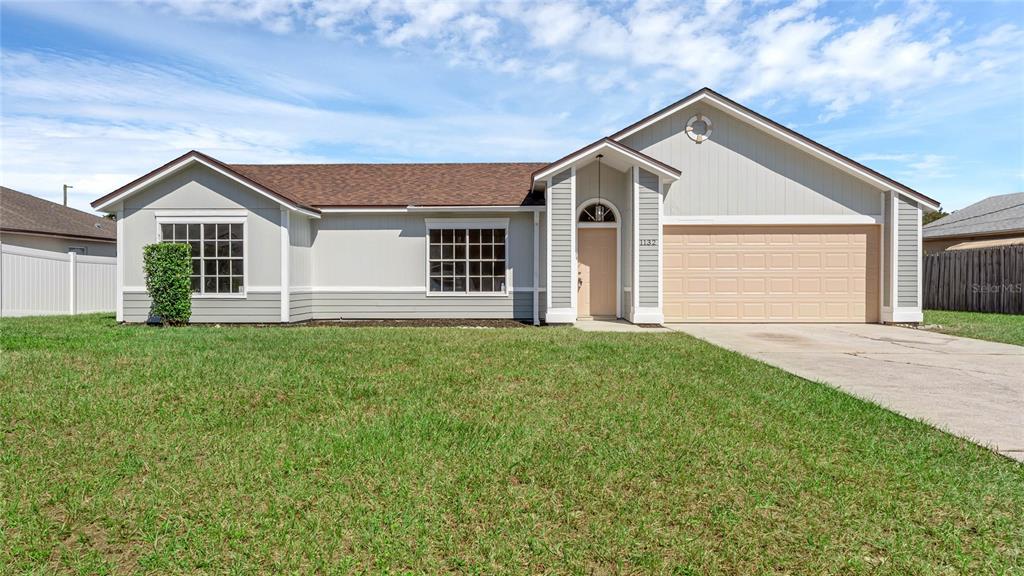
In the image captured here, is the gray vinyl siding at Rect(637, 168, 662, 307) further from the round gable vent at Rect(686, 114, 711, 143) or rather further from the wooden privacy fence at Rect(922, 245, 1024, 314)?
the wooden privacy fence at Rect(922, 245, 1024, 314)

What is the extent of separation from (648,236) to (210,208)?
10283 millimetres

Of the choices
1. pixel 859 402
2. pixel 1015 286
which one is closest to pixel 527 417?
pixel 859 402

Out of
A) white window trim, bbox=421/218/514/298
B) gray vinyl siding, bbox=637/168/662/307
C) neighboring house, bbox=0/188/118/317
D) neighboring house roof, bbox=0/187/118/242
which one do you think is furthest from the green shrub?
gray vinyl siding, bbox=637/168/662/307

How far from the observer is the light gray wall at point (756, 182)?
14.4 m

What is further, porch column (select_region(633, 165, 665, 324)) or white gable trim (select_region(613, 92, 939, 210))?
white gable trim (select_region(613, 92, 939, 210))

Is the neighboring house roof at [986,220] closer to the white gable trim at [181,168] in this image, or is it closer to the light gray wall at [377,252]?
the light gray wall at [377,252]

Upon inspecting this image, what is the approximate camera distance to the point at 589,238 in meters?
14.5

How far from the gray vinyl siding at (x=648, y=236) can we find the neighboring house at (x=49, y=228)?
19.2 m

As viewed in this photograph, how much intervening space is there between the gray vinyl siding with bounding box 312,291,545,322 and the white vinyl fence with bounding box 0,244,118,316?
768 centimetres

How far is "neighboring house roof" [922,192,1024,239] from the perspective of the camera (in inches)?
882

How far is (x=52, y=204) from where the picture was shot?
79.4 feet

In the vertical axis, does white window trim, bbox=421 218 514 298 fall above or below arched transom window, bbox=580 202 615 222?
below

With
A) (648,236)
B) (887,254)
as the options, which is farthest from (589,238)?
(887,254)

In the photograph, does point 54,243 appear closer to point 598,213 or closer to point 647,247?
point 598,213
